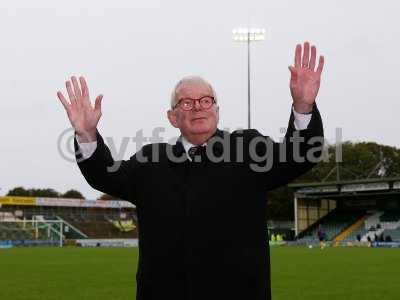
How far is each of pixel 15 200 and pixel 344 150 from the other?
39734 millimetres

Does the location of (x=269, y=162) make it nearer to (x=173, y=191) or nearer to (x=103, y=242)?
(x=173, y=191)

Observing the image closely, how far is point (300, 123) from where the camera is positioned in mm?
2965

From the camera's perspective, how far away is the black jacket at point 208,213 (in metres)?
2.91

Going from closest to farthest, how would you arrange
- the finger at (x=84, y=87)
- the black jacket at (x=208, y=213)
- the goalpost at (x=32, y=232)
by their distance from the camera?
the black jacket at (x=208, y=213)
the finger at (x=84, y=87)
the goalpost at (x=32, y=232)

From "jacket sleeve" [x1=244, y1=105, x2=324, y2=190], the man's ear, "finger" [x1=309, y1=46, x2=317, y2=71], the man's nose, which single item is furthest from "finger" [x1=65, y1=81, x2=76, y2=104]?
"finger" [x1=309, y1=46, x2=317, y2=71]

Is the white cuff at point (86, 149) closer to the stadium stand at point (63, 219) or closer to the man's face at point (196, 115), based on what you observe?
the man's face at point (196, 115)

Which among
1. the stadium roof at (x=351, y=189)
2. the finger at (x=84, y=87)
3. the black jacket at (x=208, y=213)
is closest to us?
the black jacket at (x=208, y=213)

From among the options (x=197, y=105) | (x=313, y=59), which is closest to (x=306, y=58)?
(x=313, y=59)

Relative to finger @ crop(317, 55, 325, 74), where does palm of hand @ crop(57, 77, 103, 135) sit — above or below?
below

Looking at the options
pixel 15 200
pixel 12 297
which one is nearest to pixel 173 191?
pixel 12 297

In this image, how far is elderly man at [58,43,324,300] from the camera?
115 inches

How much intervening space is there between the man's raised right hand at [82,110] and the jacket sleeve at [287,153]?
779 mm

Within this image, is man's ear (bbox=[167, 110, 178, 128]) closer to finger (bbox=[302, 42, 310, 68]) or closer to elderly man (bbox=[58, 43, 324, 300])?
elderly man (bbox=[58, 43, 324, 300])

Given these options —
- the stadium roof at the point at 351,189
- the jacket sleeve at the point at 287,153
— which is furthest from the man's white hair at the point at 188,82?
the stadium roof at the point at 351,189
